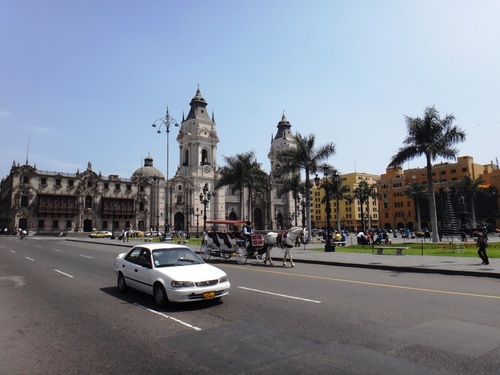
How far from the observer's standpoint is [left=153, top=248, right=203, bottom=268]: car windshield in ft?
28.3

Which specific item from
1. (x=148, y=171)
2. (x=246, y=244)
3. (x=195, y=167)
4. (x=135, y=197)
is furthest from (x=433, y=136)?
(x=148, y=171)

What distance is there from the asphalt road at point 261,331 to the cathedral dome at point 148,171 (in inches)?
3553

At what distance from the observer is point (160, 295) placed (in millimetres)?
7910

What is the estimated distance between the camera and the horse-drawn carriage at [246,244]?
620 inches

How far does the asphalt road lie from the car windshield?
100 cm

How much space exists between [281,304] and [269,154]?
10113 cm

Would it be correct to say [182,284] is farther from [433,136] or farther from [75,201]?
[75,201]

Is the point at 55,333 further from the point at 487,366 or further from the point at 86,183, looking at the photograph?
the point at 86,183

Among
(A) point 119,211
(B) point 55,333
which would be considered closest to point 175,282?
(B) point 55,333

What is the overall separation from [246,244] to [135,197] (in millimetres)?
74870

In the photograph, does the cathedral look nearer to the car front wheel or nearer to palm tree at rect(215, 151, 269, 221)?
palm tree at rect(215, 151, 269, 221)

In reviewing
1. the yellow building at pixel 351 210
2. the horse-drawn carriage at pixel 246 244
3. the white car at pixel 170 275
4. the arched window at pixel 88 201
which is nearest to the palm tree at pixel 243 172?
the horse-drawn carriage at pixel 246 244

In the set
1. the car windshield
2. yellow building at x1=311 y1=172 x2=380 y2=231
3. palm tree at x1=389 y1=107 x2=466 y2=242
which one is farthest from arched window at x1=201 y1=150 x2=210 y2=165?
the car windshield

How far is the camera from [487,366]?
4.49 meters
